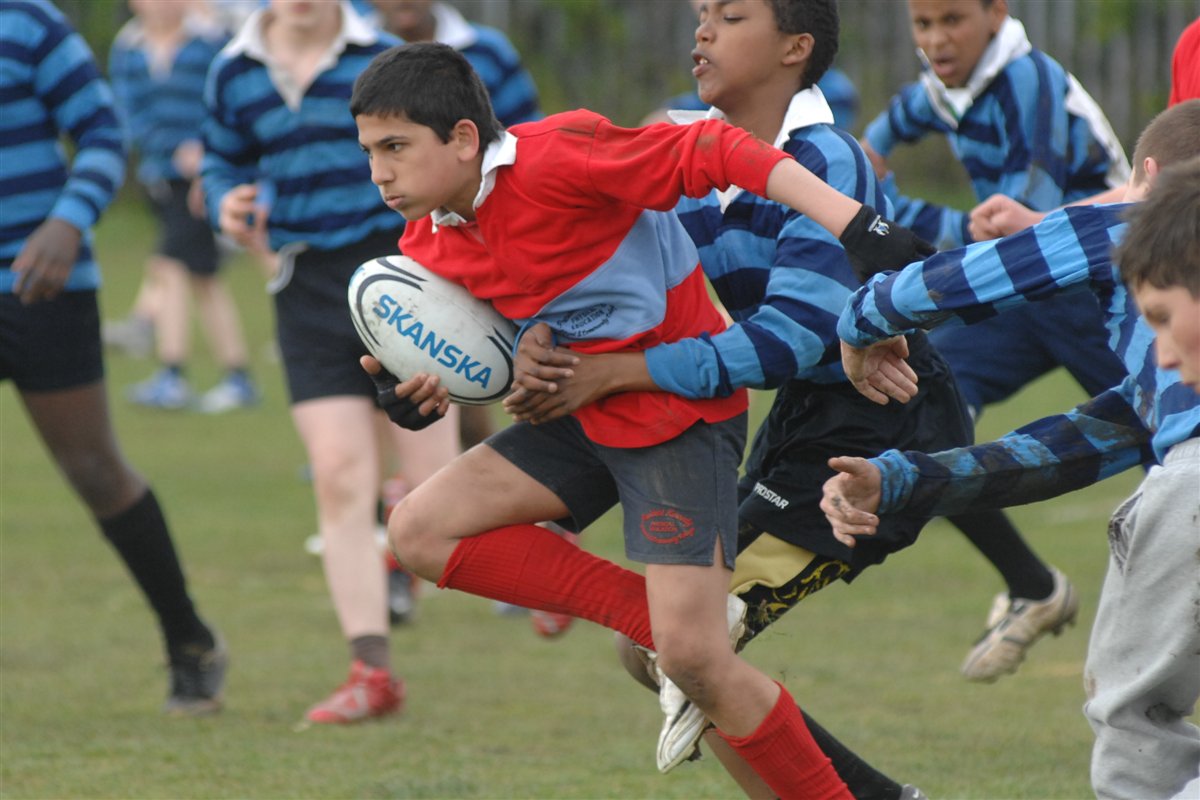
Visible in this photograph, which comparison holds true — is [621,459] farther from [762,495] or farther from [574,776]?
[574,776]

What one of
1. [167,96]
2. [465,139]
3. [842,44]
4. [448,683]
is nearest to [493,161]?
[465,139]

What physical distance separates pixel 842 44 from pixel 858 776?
15.0 meters

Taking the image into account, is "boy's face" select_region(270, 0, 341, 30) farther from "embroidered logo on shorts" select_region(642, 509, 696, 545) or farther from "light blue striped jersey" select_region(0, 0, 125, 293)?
"embroidered logo on shorts" select_region(642, 509, 696, 545)

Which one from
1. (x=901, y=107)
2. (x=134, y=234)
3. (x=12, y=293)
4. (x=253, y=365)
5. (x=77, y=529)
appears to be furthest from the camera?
(x=134, y=234)

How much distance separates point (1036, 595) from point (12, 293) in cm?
292

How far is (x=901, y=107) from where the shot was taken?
521 centimetres

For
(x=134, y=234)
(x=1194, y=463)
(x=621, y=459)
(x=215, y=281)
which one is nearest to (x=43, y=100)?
(x=621, y=459)

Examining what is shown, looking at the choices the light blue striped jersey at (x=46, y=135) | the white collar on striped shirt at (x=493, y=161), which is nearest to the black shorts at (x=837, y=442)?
the white collar on striped shirt at (x=493, y=161)

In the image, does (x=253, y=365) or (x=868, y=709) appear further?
(x=253, y=365)

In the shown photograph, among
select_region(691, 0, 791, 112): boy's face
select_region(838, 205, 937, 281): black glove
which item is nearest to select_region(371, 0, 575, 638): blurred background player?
select_region(691, 0, 791, 112): boy's face

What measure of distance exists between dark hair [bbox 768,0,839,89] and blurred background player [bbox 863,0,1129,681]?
902 mm

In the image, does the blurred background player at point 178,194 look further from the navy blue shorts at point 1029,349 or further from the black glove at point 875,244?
the black glove at point 875,244

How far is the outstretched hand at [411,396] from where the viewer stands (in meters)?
3.58

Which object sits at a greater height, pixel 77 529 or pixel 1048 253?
pixel 1048 253
